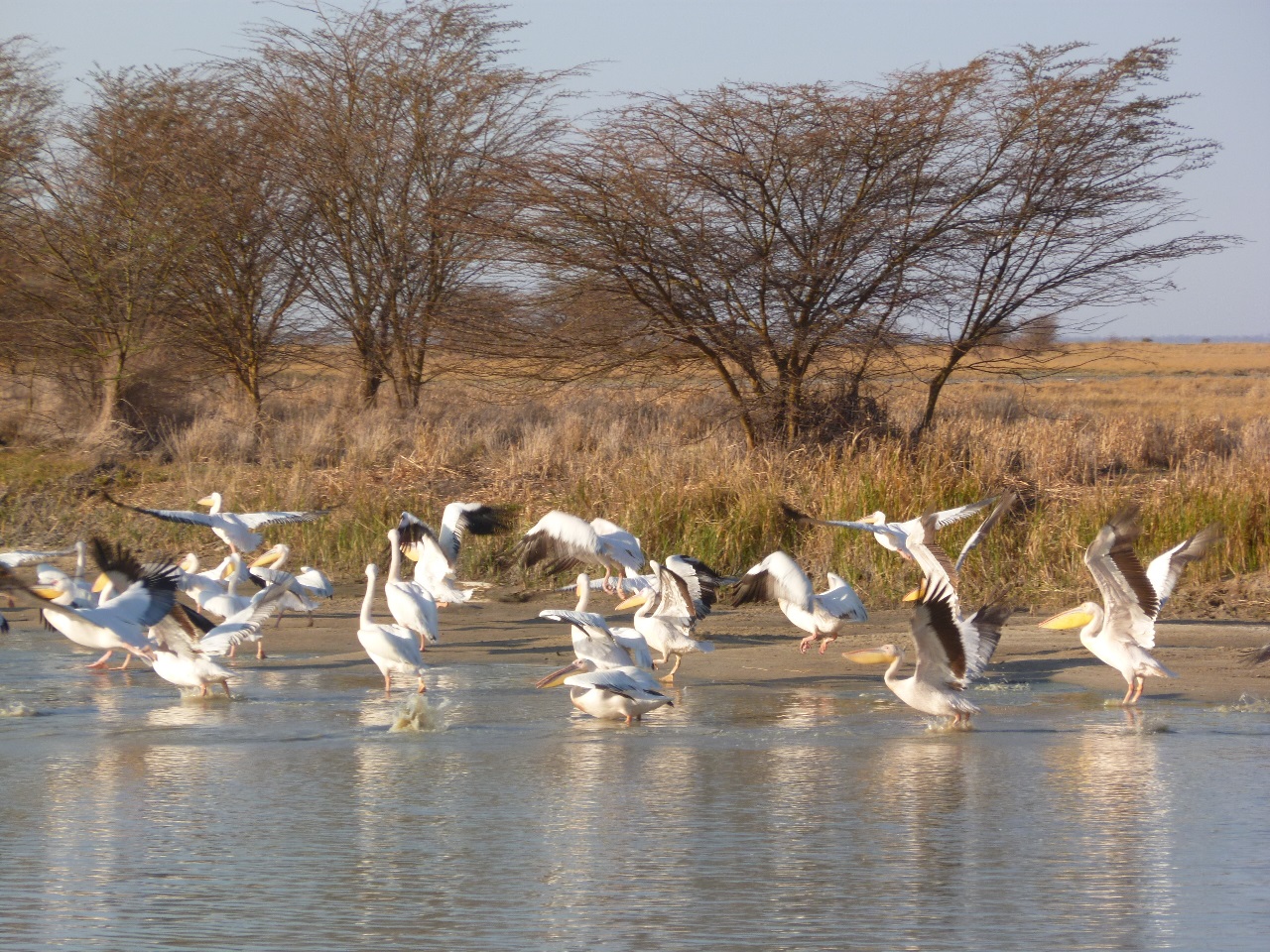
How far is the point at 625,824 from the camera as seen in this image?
5348mm

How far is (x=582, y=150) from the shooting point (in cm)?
1312

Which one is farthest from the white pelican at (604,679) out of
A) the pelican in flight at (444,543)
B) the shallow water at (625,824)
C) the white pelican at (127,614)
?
the white pelican at (127,614)

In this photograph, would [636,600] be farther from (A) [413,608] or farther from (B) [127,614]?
(B) [127,614]

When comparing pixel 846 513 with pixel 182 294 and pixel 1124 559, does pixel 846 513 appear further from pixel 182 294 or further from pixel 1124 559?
pixel 182 294

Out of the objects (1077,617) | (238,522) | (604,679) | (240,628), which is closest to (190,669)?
(240,628)

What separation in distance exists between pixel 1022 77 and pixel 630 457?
5.34m

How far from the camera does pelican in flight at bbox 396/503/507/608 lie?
386 inches

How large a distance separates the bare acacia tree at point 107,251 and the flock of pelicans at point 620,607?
19.0ft

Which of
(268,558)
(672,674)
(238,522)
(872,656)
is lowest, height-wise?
(672,674)

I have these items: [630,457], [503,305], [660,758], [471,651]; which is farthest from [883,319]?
[660,758]

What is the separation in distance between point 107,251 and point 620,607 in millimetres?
9138

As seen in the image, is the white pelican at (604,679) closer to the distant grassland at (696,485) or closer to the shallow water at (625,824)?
the shallow water at (625,824)

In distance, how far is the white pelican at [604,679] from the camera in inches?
277

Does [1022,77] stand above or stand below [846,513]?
above
